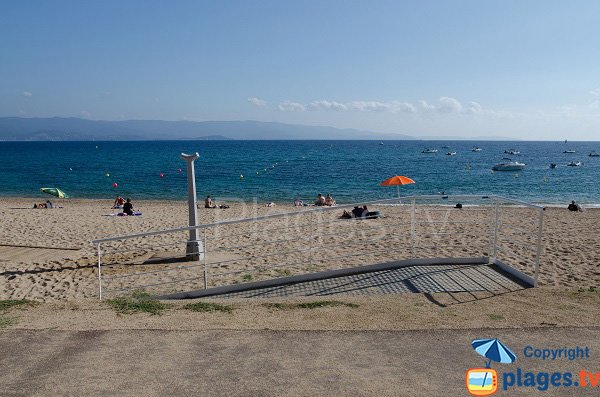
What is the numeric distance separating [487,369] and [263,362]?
1.97m

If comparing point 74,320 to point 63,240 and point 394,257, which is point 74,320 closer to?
point 394,257

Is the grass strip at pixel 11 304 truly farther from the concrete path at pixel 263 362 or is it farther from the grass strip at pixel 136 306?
the concrete path at pixel 263 362

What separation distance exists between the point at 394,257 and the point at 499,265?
291 centimetres

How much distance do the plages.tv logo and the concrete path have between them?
6 centimetres

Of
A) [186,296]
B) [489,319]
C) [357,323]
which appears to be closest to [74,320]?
[186,296]

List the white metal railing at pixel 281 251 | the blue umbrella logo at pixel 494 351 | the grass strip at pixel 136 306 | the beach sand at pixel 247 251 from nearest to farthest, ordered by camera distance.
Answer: the blue umbrella logo at pixel 494 351 → the grass strip at pixel 136 306 → the white metal railing at pixel 281 251 → the beach sand at pixel 247 251

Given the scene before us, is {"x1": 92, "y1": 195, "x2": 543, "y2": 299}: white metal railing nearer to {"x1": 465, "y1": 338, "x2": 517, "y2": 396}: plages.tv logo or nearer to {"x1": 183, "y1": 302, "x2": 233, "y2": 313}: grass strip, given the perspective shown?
{"x1": 183, "y1": 302, "x2": 233, "y2": 313}: grass strip

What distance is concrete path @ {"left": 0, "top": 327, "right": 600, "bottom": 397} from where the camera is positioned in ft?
11.9

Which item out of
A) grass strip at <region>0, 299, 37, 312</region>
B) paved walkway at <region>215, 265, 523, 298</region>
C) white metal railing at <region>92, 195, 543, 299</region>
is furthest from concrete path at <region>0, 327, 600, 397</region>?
white metal railing at <region>92, 195, 543, 299</region>

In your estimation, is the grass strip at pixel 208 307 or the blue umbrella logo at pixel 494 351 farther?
the grass strip at pixel 208 307

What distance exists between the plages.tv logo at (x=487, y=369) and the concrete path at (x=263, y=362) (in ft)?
0.20

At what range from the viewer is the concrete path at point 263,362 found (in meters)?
3.64

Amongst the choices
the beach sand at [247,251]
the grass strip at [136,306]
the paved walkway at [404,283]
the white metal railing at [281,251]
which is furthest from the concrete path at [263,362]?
the beach sand at [247,251]

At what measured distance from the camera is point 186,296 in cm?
732
